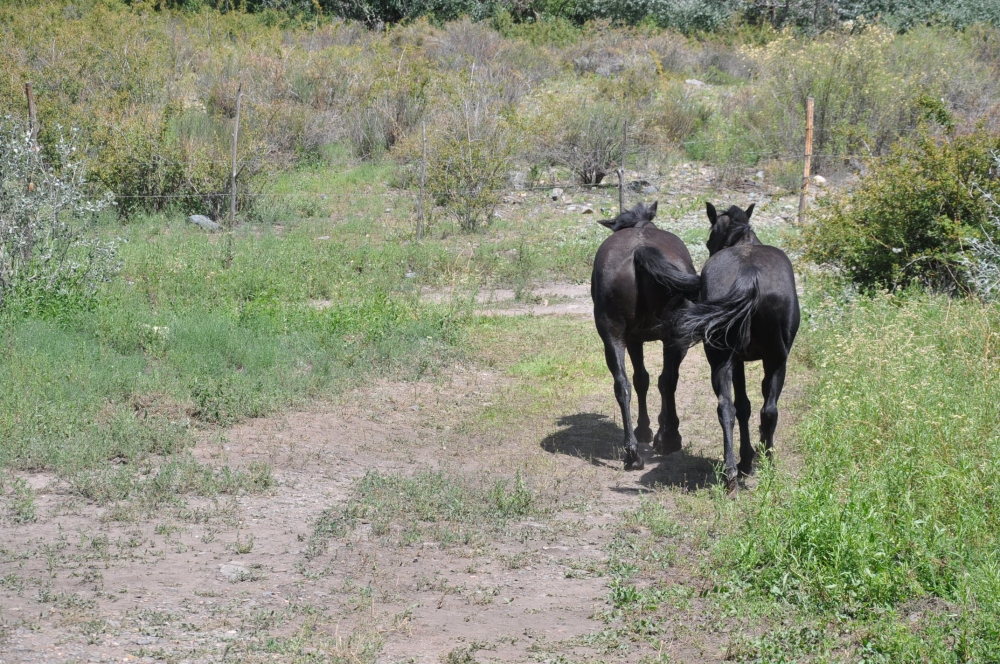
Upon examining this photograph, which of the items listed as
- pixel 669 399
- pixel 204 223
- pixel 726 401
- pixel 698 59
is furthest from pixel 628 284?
pixel 698 59

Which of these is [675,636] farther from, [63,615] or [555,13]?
[555,13]

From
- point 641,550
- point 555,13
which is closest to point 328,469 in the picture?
point 641,550

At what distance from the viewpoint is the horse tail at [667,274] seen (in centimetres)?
647

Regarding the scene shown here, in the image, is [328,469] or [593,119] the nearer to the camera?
[328,469]

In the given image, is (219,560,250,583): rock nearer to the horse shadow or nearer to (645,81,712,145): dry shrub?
the horse shadow

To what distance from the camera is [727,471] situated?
597 cm

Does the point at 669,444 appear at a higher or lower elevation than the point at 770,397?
lower

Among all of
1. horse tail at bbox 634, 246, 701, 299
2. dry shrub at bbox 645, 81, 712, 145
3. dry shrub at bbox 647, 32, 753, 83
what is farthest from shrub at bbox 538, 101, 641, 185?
horse tail at bbox 634, 246, 701, 299

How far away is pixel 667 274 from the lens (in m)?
6.53

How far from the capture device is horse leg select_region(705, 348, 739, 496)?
5949 millimetres

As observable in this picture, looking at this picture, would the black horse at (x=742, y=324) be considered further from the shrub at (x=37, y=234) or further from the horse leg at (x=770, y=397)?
the shrub at (x=37, y=234)

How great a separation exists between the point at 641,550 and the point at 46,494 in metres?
3.66

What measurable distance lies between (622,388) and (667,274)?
39.4 inches

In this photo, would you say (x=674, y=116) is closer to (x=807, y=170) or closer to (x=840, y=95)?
(x=840, y=95)
